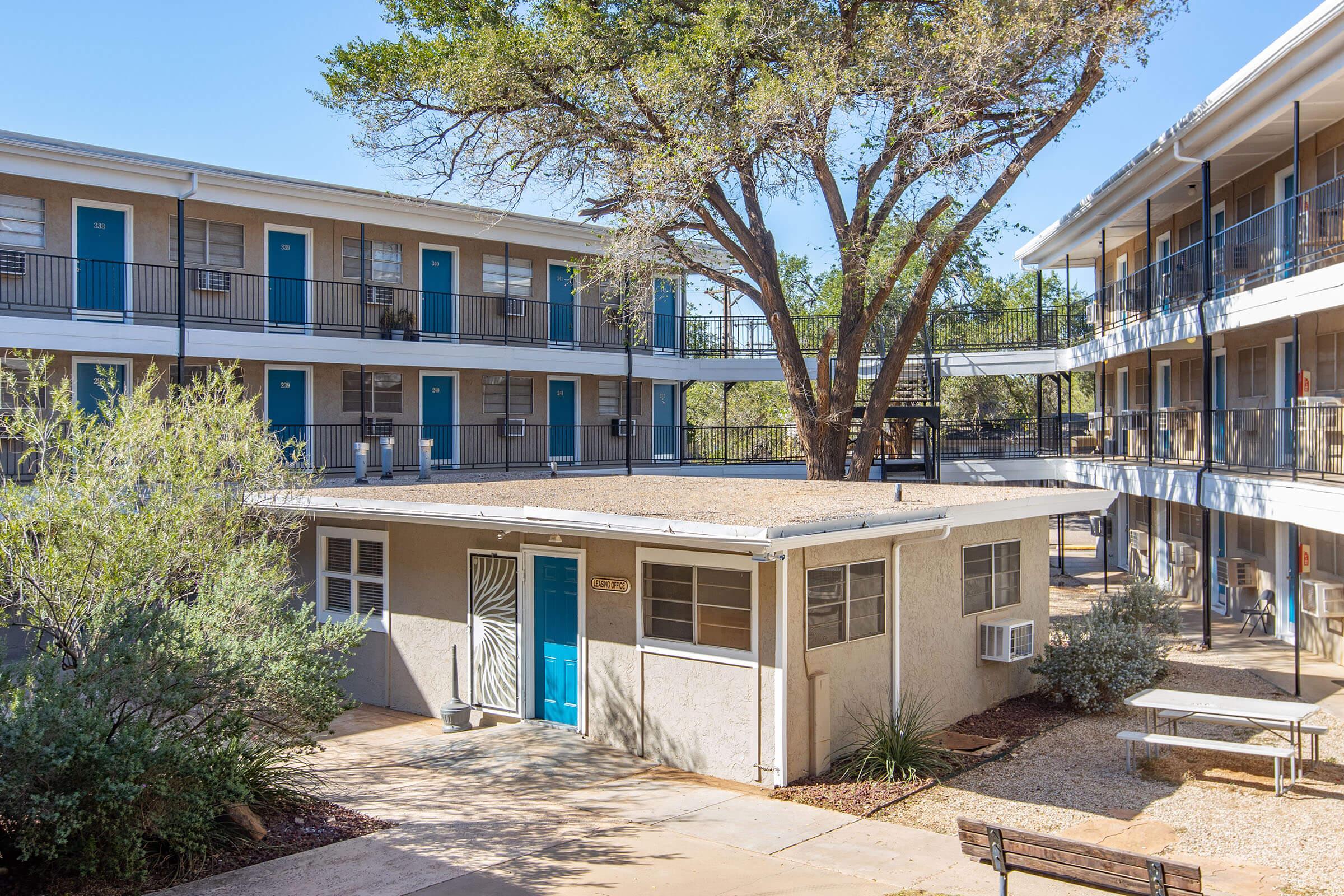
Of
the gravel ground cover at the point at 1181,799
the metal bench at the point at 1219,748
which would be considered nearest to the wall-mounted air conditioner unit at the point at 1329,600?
the gravel ground cover at the point at 1181,799

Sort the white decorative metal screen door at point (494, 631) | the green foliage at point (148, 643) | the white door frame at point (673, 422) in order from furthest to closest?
the white door frame at point (673, 422), the white decorative metal screen door at point (494, 631), the green foliage at point (148, 643)

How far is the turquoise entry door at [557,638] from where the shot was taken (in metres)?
11.9

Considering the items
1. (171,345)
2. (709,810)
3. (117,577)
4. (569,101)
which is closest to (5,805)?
(117,577)

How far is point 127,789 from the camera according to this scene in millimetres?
6738

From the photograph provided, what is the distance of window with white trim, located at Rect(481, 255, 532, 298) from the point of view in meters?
26.0

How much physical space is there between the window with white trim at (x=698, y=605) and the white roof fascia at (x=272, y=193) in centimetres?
1386

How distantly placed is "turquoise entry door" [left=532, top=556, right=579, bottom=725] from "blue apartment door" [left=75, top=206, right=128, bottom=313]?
12.6 meters

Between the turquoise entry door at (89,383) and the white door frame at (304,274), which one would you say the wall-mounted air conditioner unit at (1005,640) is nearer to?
the white door frame at (304,274)

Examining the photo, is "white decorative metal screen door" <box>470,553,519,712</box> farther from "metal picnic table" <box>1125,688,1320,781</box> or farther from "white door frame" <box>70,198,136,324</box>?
"white door frame" <box>70,198,136,324</box>

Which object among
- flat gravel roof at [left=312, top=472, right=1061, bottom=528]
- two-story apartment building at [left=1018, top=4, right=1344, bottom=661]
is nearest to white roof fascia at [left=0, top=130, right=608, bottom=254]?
flat gravel roof at [left=312, top=472, right=1061, bottom=528]

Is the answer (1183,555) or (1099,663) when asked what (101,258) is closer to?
(1099,663)

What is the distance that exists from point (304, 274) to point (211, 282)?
214cm

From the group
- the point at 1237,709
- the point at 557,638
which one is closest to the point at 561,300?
the point at 557,638

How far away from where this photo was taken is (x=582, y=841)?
841 cm
